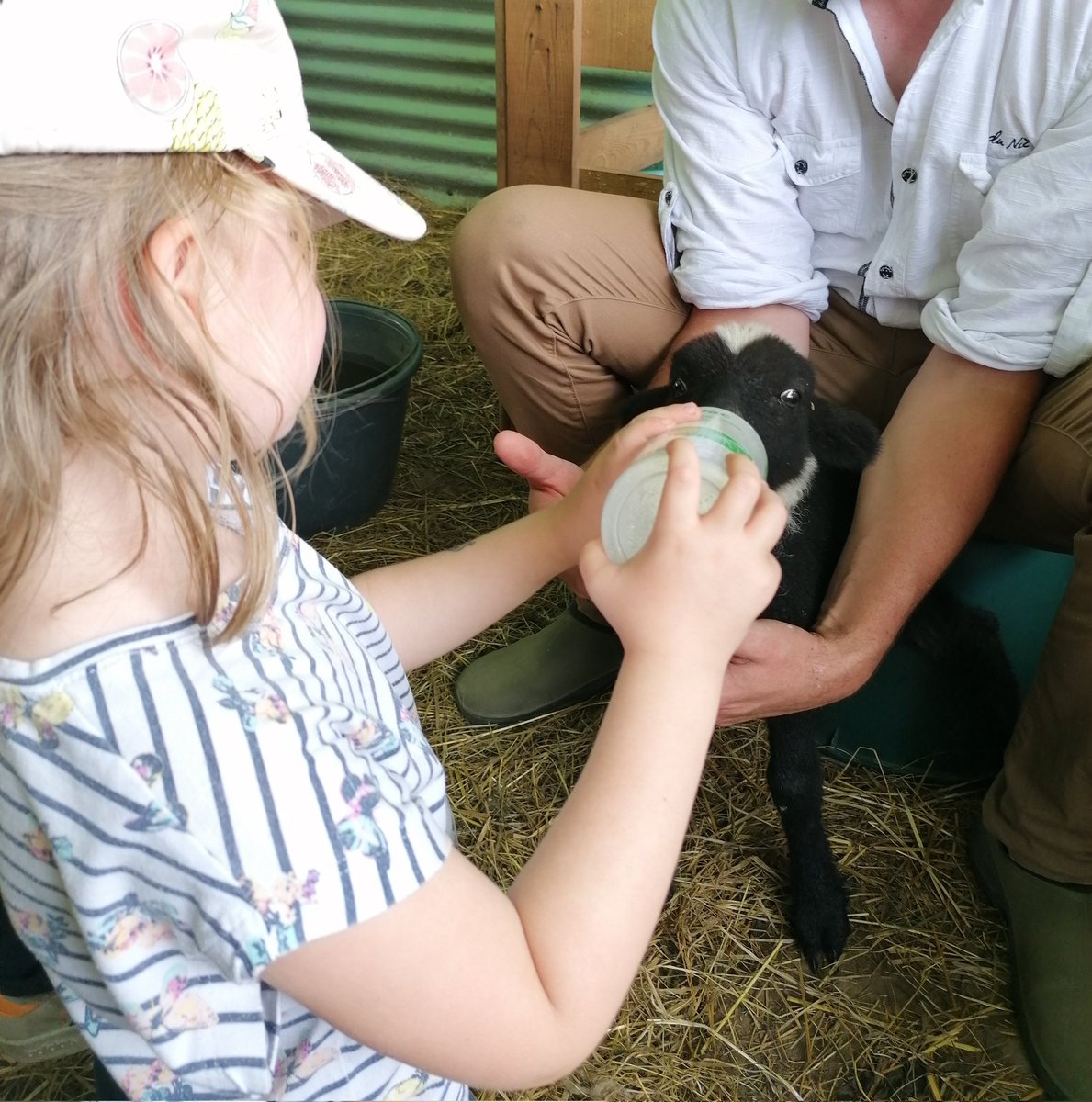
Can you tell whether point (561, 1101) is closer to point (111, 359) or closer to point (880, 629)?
point (880, 629)

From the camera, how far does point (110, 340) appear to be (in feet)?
1.93

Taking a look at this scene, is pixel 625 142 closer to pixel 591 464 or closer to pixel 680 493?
pixel 591 464

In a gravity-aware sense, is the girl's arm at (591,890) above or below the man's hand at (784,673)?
above

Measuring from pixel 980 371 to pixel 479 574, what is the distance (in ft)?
2.41

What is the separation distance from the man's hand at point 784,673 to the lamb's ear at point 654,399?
13.1 inches

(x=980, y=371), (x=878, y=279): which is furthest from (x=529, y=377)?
(x=980, y=371)

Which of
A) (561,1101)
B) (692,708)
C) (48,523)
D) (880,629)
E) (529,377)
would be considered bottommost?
(561,1101)

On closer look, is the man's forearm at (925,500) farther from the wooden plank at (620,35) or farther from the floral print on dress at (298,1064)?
the wooden plank at (620,35)

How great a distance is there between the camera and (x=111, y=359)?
23.5 inches

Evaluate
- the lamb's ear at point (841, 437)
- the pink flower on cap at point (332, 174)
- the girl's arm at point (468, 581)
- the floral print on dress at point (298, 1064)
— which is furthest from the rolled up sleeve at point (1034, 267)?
the floral print on dress at point (298, 1064)

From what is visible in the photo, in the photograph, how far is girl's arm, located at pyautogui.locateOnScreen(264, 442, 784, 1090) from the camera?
0.61 metres

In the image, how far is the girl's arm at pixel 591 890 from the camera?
24.0 inches

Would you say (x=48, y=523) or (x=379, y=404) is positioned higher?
(x=48, y=523)

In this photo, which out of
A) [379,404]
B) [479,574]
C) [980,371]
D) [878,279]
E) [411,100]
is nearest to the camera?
[479,574]
